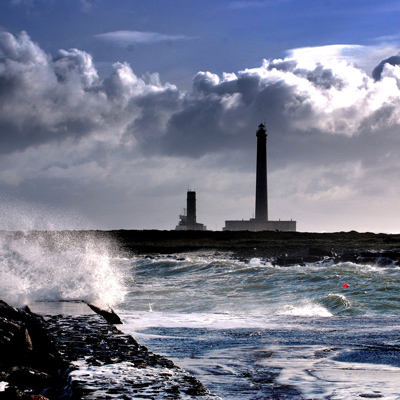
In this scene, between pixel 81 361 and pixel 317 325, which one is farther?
pixel 317 325

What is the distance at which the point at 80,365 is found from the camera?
3990mm

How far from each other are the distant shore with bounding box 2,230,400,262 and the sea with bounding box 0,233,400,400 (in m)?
11.8

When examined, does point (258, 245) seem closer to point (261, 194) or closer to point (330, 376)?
point (261, 194)

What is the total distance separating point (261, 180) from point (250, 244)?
16.2 meters

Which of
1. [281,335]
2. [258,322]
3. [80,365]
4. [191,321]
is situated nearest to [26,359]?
[80,365]

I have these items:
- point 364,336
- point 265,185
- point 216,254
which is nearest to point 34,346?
point 364,336

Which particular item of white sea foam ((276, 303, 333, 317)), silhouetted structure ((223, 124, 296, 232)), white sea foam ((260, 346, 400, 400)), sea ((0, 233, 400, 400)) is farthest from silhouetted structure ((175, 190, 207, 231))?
white sea foam ((260, 346, 400, 400))

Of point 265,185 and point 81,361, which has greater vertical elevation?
point 265,185

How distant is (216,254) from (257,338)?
28128 millimetres

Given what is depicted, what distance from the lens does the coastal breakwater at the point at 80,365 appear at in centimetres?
338

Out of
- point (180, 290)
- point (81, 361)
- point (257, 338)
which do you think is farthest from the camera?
point (180, 290)

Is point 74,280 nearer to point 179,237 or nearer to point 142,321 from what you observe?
point 142,321

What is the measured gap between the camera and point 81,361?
13.5 ft

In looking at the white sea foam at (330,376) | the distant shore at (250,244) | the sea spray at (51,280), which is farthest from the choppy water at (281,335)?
the distant shore at (250,244)
